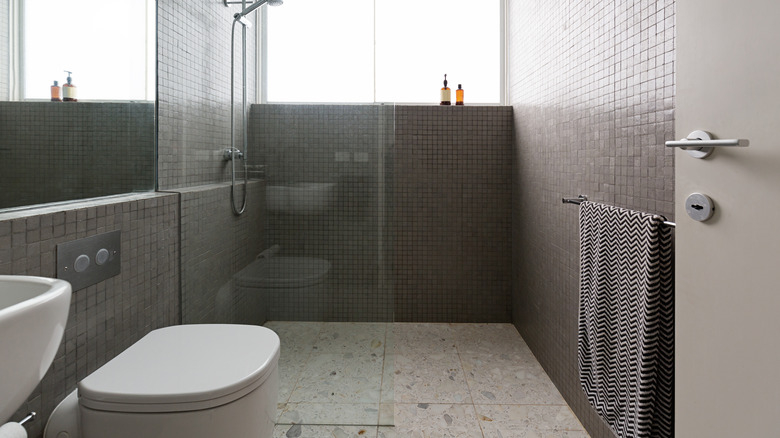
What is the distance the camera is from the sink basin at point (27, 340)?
1.95ft

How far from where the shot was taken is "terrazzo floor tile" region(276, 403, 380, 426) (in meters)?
1.74

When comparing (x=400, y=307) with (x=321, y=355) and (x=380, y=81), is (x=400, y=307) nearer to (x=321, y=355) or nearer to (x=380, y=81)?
(x=321, y=355)

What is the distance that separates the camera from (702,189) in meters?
0.94

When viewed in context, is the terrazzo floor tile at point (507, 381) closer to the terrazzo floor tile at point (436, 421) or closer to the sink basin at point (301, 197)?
the terrazzo floor tile at point (436, 421)

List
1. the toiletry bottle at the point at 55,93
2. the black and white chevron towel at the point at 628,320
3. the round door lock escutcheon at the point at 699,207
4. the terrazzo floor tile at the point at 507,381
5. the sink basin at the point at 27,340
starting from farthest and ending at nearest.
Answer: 1. the terrazzo floor tile at the point at 507,381
2. the toiletry bottle at the point at 55,93
3. the black and white chevron towel at the point at 628,320
4. the round door lock escutcheon at the point at 699,207
5. the sink basin at the point at 27,340

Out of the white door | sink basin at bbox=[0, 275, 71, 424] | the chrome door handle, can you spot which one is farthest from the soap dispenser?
sink basin at bbox=[0, 275, 71, 424]

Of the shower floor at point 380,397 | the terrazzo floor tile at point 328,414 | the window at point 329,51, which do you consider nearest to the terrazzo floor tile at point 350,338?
the shower floor at point 380,397

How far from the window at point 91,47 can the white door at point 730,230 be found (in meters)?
1.59

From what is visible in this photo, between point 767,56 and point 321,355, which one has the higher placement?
point 767,56

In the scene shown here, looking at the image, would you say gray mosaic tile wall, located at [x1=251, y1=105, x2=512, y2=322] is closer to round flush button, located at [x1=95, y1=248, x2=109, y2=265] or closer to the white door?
round flush button, located at [x1=95, y1=248, x2=109, y2=265]

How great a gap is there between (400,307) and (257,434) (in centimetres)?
194

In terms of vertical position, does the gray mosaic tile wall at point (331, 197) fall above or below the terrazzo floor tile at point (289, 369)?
above

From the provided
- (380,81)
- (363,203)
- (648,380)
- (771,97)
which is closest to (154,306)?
(363,203)

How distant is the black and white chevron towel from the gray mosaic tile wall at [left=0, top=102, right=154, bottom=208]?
5.42 ft
